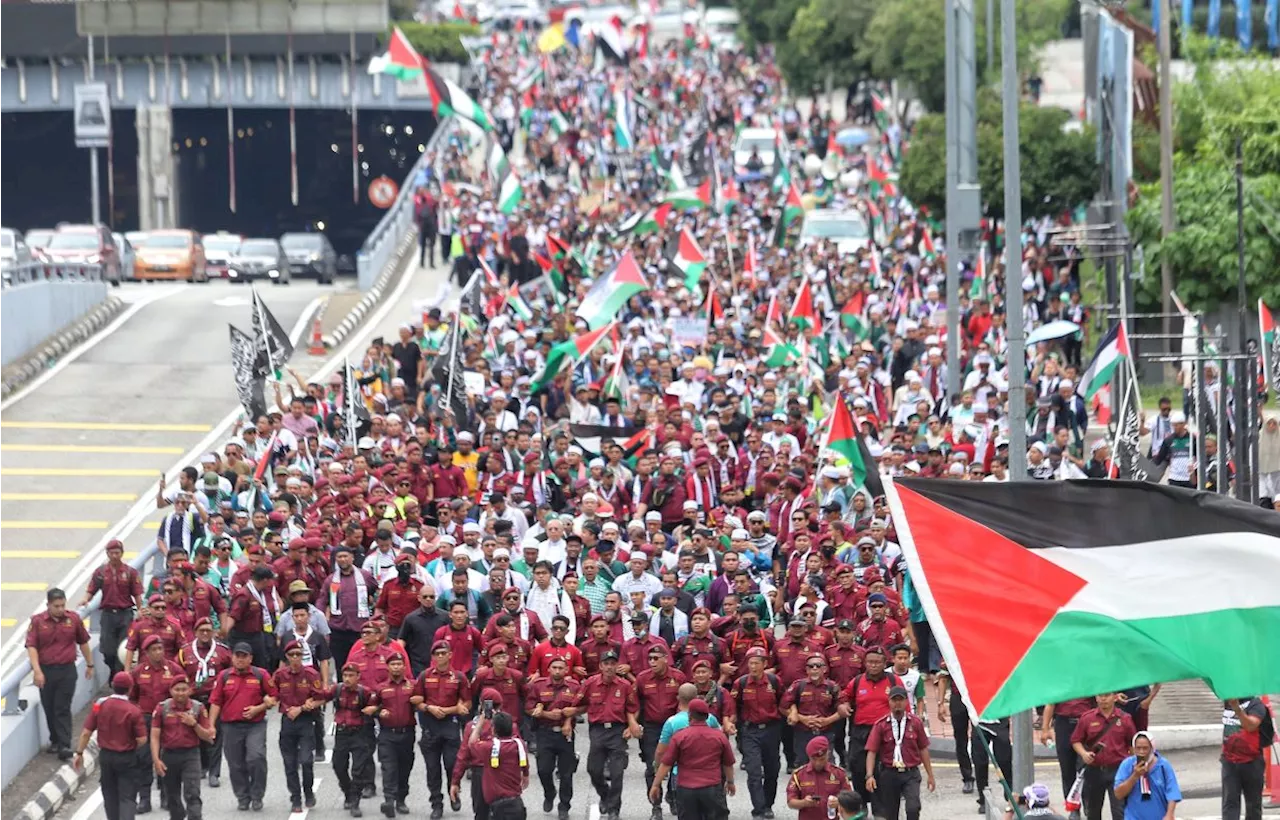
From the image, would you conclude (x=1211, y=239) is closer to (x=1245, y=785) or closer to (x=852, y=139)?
(x=1245, y=785)

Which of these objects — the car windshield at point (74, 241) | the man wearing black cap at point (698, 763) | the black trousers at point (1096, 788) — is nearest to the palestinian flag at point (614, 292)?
the man wearing black cap at point (698, 763)

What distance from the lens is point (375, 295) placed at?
44969 millimetres

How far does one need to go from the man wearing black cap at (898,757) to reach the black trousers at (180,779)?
474 centimetres

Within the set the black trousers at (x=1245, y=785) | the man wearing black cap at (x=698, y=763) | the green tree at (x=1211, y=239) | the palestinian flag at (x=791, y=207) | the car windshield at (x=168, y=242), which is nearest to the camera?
the black trousers at (x=1245, y=785)

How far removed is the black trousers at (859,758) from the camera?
17.5m

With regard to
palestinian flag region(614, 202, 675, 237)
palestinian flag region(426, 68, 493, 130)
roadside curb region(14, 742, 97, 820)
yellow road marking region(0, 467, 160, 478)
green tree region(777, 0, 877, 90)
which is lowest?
roadside curb region(14, 742, 97, 820)

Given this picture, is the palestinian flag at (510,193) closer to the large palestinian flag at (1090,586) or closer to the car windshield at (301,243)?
the car windshield at (301,243)

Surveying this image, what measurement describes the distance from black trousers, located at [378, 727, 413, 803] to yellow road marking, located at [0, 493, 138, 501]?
12.1 m

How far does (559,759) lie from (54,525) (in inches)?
464

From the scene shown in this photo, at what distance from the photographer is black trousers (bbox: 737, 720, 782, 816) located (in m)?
18.0

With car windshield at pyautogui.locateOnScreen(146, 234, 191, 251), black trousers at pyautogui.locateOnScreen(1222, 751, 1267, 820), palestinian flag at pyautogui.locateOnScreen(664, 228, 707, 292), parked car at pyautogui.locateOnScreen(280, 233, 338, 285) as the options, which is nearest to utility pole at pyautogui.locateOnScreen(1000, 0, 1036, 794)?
black trousers at pyautogui.locateOnScreen(1222, 751, 1267, 820)

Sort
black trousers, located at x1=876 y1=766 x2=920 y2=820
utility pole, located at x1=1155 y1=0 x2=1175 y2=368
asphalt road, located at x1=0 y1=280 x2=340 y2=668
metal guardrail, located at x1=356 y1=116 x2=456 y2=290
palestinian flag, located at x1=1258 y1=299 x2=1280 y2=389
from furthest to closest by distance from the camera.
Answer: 1. metal guardrail, located at x1=356 y1=116 x2=456 y2=290
2. utility pole, located at x1=1155 y1=0 x2=1175 y2=368
3. asphalt road, located at x1=0 y1=280 x2=340 y2=668
4. palestinian flag, located at x1=1258 y1=299 x2=1280 y2=389
5. black trousers, located at x1=876 y1=766 x2=920 y2=820

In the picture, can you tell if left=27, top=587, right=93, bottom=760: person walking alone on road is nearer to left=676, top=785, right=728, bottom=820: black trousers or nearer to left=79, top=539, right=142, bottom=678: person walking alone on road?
left=79, top=539, right=142, bottom=678: person walking alone on road

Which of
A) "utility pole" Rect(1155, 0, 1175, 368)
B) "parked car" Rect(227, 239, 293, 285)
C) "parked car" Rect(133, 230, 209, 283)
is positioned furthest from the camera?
"parked car" Rect(227, 239, 293, 285)
